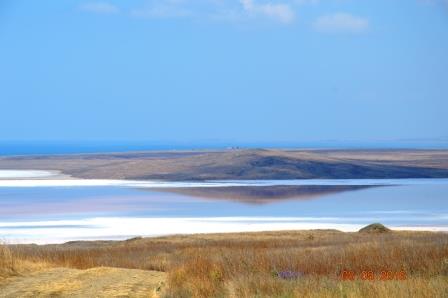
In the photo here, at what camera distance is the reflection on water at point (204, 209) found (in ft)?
109

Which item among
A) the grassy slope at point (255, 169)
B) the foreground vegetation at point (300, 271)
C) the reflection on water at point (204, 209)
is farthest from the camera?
the grassy slope at point (255, 169)

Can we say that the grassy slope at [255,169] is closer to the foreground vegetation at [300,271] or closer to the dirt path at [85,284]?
the foreground vegetation at [300,271]

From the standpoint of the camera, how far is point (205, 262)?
12414mm

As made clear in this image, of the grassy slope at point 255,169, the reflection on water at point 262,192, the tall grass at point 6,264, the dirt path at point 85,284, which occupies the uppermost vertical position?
the tall grass at point 6,264

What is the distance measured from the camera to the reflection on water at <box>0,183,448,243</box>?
33344 millimetres

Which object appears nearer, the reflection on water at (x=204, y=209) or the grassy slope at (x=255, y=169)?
the reflection on water at (x=204, y=209)

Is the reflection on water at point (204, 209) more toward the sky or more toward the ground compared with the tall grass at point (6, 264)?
more toward the ground

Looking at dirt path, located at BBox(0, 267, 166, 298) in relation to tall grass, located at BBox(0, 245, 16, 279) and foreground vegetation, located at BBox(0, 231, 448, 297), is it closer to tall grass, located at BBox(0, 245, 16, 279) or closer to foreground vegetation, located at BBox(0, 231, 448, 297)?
tall grass, located at BBox(0, 245, 16, 279)

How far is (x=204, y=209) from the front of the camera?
43.2 metres

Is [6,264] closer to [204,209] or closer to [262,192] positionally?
[204,209]
